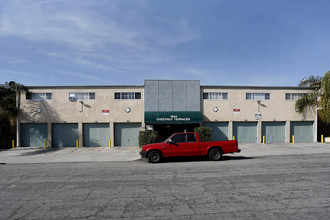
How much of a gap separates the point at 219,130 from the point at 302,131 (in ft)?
30.5

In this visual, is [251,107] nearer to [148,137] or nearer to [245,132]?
[245,132]

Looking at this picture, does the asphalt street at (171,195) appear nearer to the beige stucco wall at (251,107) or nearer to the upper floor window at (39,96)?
the beige stucco wall at (251,107)

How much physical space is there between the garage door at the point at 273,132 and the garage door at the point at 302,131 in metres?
1.15

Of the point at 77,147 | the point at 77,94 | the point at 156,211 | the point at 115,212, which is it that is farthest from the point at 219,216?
the point at 77,94

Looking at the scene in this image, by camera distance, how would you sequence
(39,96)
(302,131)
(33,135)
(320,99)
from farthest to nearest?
(302,131) < (320,99) < (39,96) < (33,135)

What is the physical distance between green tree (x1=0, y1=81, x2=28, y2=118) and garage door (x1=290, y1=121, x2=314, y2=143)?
92.3ft

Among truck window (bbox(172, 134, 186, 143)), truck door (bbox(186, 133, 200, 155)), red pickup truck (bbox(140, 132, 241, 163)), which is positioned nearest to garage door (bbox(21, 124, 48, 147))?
red pickup truck (bbox(140, 132, 241, 163))

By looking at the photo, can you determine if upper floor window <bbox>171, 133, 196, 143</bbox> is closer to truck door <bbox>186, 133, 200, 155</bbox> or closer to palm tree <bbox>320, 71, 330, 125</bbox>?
truck door <bbox>186, 133, 200, 155</bbox>

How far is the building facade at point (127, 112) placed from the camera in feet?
63.1

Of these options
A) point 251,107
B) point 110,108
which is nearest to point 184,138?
point 110,108

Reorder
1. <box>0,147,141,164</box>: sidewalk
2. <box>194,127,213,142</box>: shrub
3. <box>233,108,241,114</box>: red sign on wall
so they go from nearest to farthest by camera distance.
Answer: <box>0,147,141,164</box>: sidewalk < <box>194,127,213,142</box>: shrub < <box>233,108,241,114</box>: red sign on wall

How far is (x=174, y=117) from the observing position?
1867 centimetres

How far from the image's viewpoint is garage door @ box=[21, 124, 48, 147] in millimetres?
19250

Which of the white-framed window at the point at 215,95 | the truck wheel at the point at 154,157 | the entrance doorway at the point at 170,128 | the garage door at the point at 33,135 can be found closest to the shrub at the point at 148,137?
the entrance doorway at the point at 170,128
